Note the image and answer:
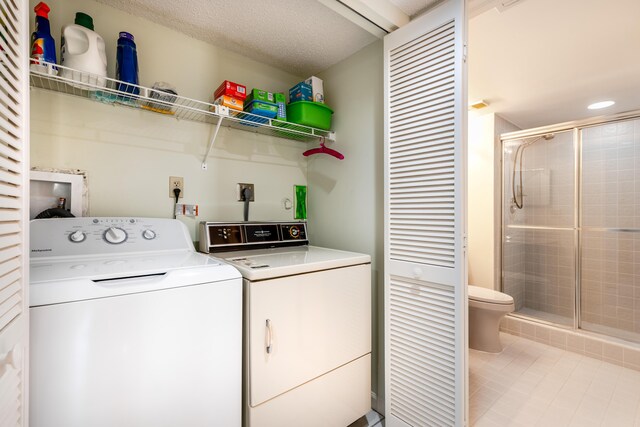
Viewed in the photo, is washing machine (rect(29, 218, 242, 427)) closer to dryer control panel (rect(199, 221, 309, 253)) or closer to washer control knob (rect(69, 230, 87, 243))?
washer control knob (rect(69, 230, 87, 243))

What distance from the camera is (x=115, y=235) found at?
1.27 meters

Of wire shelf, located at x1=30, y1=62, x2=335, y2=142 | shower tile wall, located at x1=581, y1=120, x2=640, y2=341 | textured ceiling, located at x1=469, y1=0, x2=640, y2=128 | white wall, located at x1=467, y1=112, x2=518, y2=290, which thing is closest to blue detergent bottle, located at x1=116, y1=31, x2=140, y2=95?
wire shelf, located at x1=30, y1=62, x2=335, y2=142

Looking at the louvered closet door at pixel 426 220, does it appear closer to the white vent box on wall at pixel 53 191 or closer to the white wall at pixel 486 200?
the white vent box on wall at pixel 53 191

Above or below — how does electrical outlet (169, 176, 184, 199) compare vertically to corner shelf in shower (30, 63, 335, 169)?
below

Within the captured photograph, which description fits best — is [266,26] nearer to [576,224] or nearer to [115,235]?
[115,235]

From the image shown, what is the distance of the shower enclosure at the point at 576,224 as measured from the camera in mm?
2609

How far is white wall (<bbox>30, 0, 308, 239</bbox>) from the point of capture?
1.33m

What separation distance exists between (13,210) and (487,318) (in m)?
2.95

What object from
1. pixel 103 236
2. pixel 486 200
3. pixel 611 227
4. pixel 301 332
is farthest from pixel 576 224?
pixel 103 236

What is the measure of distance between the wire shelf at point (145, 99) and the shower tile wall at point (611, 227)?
108 inches

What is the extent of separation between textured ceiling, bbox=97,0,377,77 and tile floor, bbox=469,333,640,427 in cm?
242

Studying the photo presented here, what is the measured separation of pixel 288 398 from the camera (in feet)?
4.04

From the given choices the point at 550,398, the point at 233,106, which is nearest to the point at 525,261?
the point at 550,398

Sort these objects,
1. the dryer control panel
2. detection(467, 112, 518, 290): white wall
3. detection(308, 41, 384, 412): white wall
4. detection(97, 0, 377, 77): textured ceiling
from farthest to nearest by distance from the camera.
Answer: detection(467, 112, 518, 290): white wall
detection(308, 41, 384, 412): white wall
the dryer control panel
detection(97, 0, 377, 77): textured ceiling
